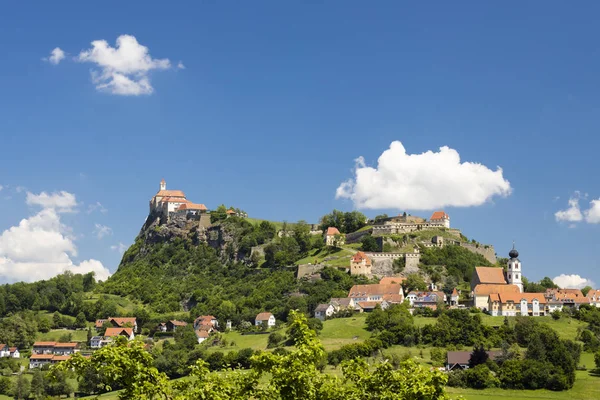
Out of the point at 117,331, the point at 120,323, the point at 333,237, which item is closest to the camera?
the point at 117,331

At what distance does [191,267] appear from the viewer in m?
141

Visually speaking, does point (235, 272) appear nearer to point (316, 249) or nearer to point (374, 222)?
point (316, 249)

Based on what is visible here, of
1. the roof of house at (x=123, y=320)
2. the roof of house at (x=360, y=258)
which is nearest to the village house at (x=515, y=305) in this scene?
the roof of house at (x=360, y=258)

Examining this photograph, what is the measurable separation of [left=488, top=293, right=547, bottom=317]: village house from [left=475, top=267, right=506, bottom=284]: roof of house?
215 inches

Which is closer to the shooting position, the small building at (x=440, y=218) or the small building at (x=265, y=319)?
the small building at (x=265, y=319)

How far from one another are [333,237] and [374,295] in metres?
29.8

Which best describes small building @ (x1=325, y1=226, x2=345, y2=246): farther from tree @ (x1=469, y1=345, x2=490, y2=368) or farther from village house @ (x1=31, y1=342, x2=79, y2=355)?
tree @ (x1=469, y1=345, x2=490, y2=368)

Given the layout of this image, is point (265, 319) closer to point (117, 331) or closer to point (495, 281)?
point (117, 331)

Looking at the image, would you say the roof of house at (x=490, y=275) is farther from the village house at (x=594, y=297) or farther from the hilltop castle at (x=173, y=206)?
the hilltop castle at (x=173, y=206)

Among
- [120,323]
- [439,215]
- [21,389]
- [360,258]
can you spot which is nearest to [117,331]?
[120,323]

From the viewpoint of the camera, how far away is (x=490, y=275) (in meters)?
103

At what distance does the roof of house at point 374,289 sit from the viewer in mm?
103500

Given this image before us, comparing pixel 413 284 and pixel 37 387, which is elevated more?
pixel 413 284

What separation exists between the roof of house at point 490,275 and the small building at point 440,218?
28202 millimetres
